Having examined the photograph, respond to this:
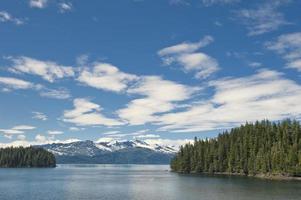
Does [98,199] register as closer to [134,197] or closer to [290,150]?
[134,197]

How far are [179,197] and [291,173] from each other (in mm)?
92908

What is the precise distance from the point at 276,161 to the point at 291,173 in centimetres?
948

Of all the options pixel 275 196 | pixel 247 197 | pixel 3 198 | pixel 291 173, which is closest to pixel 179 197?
pixel 247 197

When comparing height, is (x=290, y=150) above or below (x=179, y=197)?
above

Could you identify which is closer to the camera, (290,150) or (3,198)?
(3,198)

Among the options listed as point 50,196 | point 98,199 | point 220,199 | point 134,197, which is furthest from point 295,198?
point 50,196

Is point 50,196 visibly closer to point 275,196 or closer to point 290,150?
point 275,196

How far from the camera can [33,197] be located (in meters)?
116

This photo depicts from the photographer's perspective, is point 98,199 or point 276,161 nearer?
point 98,199

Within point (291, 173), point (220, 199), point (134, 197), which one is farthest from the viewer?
point (291, 173)

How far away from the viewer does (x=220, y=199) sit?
348 ft

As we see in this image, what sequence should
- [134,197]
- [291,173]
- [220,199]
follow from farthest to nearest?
[291,173] → [134,197] → [220,199]

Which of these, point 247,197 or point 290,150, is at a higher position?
point 290,150

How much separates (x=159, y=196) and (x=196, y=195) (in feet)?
30.4
